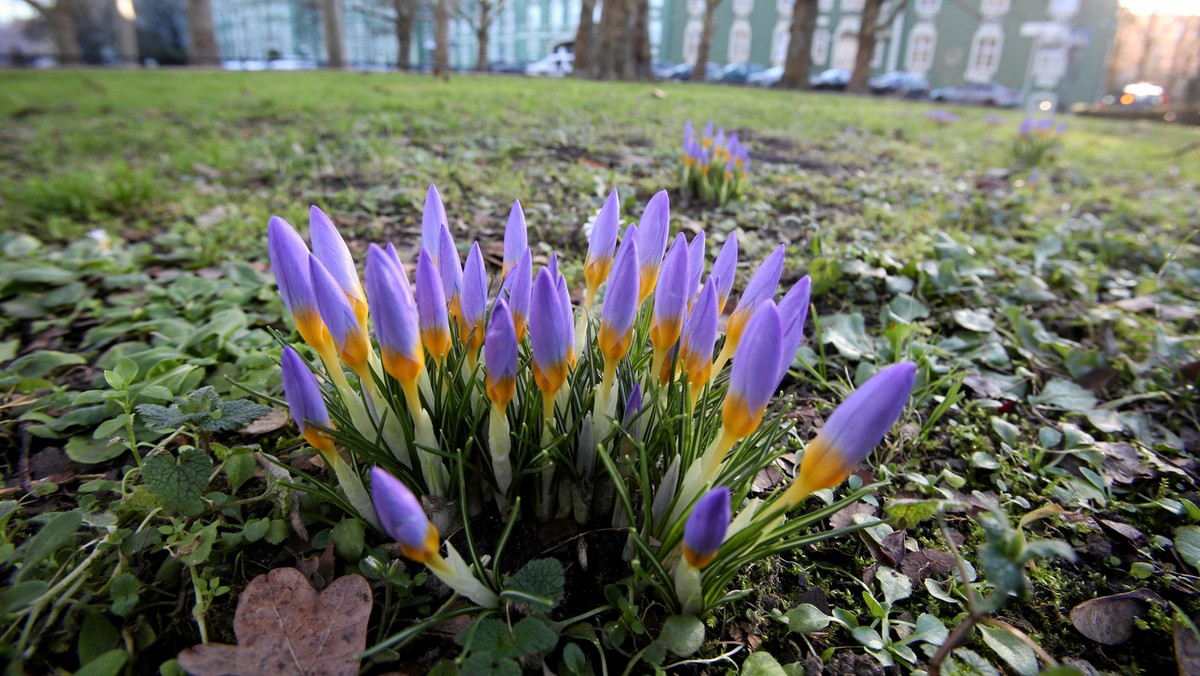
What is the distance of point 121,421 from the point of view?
1266 mm

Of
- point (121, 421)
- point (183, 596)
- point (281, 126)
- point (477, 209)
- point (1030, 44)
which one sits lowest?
point (183, 596)

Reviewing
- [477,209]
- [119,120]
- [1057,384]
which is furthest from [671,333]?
[119,120]

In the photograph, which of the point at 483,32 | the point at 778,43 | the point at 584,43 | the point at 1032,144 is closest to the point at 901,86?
the point at 778,43

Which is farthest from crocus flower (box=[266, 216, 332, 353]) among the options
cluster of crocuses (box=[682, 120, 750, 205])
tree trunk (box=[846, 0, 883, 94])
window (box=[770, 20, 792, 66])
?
window (box=[770, 20, 792, 66])

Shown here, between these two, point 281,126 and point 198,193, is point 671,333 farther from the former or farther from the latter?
point 281,126

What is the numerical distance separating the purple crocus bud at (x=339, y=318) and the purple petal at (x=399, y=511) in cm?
28

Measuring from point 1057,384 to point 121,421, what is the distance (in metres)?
2.49

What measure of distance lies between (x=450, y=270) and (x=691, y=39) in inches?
1688

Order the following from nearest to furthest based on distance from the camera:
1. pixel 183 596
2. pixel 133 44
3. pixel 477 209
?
pixel 183 596, pixel 477 209, pixel 133 44

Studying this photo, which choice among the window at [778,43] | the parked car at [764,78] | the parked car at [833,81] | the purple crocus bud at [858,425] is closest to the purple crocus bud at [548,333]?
the purple crocus bud at [858,425]

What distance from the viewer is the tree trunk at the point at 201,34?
14.4m

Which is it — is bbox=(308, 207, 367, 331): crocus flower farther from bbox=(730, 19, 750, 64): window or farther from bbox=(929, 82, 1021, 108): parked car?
bbox=(730, 19, 750, 64): window

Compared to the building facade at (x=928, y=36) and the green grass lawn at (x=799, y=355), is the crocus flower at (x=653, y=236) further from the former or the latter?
the building facade at (x=928, y=36)

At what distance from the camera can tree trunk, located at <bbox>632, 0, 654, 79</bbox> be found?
1485 centimetres
